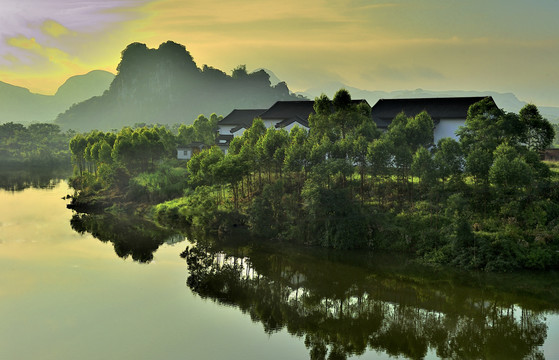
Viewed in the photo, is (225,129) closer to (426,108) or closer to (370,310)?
(426,108)

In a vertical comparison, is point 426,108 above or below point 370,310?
above

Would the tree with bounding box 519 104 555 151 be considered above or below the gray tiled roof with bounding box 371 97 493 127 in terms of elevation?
below

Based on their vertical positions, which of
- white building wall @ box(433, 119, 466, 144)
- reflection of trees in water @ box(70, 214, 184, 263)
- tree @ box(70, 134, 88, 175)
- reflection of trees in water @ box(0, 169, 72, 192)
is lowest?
reflection of trees in water @ box(70, 214, 184, 263)

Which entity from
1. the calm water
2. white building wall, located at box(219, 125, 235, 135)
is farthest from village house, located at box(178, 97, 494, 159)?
the calm water

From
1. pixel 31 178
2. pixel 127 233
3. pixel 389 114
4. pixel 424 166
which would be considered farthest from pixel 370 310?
pixel 31 178

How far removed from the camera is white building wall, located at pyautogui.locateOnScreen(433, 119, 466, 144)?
130 ft

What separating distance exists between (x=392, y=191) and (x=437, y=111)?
14.8 metres

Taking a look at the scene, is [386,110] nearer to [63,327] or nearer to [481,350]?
[481,350]

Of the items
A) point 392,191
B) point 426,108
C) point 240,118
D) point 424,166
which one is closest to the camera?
point 424,166

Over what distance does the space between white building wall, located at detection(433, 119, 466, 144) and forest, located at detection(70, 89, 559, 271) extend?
6.22 meters

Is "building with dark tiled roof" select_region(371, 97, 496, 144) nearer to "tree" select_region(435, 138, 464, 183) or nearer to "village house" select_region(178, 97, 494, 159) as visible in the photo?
"village house" select_region(178, 97, 494, 159)

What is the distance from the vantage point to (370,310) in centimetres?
1909

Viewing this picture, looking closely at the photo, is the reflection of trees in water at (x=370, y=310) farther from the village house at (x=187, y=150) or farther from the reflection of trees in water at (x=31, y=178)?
the reflection of trees in water at (x=31, y=178)

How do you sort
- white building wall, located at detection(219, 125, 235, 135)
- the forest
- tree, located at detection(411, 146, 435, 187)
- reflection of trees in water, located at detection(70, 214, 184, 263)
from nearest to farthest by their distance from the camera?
1. the forest
2. tree, located at detection(411, 146, 435, 187)
3. reflection of trees in water, located at detection(70, 214, 184, 263)
4. white building wall, located at detection(219, 125, 235, 135)
